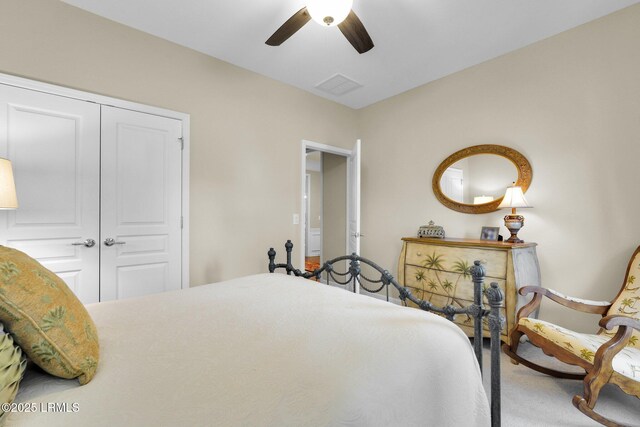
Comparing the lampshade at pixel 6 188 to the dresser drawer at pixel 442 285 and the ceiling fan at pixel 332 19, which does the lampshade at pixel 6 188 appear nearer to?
the ceiling fan at pixel 332 19

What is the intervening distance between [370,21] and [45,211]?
9.59 ft

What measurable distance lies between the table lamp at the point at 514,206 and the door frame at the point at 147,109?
3.00 metres

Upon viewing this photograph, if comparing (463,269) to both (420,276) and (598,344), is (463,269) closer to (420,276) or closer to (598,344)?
(420,276)

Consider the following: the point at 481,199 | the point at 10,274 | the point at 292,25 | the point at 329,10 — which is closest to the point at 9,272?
the point at 10,274

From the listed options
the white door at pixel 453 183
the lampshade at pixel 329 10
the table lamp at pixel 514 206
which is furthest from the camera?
the white door at pixel 453 183

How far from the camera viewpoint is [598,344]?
6.05 feet

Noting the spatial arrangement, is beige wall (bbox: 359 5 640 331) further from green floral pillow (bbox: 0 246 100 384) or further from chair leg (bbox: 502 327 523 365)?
green floral pillow (bbox: 0 246 100 384)

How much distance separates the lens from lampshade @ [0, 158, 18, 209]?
156 centimetres

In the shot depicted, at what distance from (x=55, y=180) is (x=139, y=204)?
0.58 meters

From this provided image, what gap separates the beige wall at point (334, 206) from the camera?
4.65m

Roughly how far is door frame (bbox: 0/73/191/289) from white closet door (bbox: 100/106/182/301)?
0.14ft

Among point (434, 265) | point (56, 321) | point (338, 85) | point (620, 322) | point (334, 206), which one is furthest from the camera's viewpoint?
point (334, 206)

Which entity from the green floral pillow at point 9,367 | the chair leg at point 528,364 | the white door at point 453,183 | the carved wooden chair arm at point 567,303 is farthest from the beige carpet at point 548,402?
the green floral pillow at point 9,367

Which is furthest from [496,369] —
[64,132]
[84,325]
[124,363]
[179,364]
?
[64,132]
